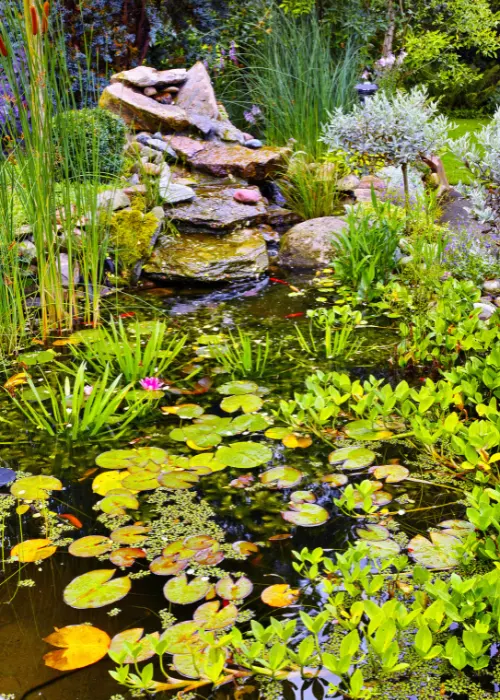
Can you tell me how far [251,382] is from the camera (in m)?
3.09

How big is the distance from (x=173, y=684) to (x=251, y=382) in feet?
5.53

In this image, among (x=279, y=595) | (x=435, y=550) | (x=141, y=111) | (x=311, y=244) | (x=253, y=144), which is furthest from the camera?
(x=253, y=144)

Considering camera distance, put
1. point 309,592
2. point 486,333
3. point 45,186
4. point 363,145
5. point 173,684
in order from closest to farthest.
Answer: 1. point 173,684
2. point 309,592
3. point 486,333
4. point 45,186
5. point 363,145

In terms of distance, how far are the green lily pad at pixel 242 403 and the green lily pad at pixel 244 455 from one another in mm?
293

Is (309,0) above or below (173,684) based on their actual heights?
above

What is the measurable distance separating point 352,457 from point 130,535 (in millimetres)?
805

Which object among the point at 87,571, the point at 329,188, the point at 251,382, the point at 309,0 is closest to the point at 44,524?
the point at 87,571

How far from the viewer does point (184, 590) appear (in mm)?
1830

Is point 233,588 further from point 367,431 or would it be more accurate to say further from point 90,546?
point 367,431

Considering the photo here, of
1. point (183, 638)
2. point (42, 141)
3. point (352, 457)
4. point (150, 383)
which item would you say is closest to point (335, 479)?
point (352, 457)

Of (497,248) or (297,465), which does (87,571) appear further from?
(497,248)

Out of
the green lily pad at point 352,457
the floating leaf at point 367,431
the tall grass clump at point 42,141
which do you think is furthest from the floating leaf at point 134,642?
the tall grass clump at point 42,141

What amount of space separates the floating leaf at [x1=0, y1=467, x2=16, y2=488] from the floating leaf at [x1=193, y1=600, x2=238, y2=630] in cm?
94

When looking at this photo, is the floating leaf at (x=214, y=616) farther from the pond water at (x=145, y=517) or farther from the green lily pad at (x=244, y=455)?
the green lily pad at (x=244, y=455)
